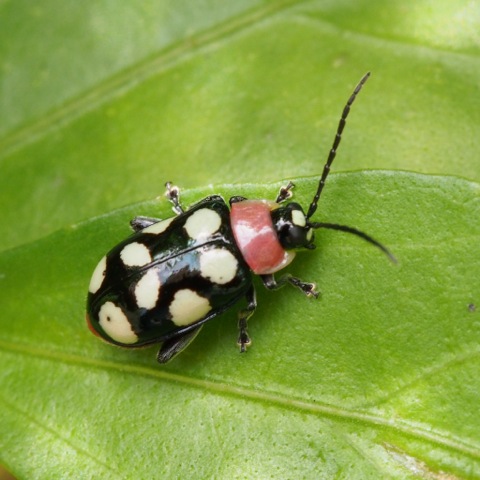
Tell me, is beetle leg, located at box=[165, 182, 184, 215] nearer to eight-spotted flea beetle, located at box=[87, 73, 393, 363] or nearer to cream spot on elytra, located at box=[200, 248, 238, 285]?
eight-spotted flea beetle, located at box=[87, 73, 393, 363]

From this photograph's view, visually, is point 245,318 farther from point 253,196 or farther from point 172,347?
point 253,196

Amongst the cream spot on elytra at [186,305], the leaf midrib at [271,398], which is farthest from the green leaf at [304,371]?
the cream spot on elytra at [186,305]

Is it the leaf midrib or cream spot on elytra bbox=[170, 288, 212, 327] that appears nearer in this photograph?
the leaf midrib

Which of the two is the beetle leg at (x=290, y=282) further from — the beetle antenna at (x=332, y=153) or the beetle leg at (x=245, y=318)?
the beetle antenna at (x=332, y=153)

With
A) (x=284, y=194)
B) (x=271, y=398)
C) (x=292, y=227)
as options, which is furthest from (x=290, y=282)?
(x=271, y=398)

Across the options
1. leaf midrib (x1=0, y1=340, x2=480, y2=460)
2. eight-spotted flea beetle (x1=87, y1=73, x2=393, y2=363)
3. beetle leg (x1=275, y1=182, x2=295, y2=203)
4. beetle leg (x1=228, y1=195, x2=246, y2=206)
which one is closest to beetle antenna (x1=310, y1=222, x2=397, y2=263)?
eight-spotted flea beetle (x1=87, y1=73, x2=393, y2=363)
